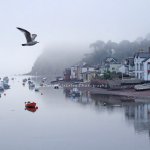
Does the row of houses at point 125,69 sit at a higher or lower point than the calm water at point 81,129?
higher

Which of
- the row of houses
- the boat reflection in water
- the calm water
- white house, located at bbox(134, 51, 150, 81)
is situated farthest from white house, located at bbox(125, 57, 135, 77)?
the calm water

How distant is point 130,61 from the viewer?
5684 centimetres

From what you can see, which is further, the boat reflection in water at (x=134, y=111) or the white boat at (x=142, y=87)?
the white boat at (x=142, y=87)

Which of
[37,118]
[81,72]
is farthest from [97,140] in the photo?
[81,72]

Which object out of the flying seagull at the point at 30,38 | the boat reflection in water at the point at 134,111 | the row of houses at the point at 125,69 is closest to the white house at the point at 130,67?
the row of houses at the point at 125,69

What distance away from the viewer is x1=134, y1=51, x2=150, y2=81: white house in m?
48.8

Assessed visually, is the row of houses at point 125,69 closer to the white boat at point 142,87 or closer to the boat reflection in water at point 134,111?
the white boat at point 142,87

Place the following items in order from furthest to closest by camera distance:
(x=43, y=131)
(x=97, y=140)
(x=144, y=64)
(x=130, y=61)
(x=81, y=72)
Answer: (x=81, y=72)
(x=130, y=61)
(x=144, y=64)
(x=43, y=131)
(x=97, y=140)

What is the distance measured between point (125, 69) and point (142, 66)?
949cm

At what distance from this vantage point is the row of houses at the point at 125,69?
49.6 m

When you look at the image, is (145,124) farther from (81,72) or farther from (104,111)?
(81,72)

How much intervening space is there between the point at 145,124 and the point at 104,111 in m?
8.24

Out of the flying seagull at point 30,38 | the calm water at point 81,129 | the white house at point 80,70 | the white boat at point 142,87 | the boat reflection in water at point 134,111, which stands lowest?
the calm water at point 81,129

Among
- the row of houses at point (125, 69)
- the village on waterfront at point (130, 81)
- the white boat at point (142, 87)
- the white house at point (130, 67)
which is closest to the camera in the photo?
the white boat at point (142, 87)
